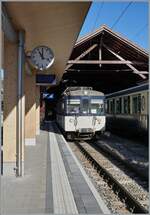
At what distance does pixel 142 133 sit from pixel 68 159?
6.84 meters

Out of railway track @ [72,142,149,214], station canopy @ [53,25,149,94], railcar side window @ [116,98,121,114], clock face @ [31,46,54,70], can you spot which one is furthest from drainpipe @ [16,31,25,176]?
station canopy @ [53,25,149,94]

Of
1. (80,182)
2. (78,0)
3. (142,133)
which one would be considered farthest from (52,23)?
(142,133)

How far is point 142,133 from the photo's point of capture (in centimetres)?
2006

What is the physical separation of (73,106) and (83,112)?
0.66m

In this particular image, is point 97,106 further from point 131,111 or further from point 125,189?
point 125,189

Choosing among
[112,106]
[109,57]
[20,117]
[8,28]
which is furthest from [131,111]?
[109,57]

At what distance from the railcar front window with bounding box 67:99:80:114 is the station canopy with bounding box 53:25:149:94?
7.70 meters

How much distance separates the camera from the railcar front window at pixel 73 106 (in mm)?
23469

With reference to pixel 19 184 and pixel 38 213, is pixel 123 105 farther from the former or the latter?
pixel 38 213

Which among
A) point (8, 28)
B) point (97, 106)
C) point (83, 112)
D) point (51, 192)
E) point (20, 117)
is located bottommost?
point (51, 192)

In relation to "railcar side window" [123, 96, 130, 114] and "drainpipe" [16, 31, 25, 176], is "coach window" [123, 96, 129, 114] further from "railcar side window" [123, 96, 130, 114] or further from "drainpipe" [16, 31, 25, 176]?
"drainpipe" [16, 31, 25, 176]

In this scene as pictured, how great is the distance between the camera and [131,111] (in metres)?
21.9

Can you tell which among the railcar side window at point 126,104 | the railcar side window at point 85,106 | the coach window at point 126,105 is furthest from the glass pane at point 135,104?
the railcar side window at point 85,106

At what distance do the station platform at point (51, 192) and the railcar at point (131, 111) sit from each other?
716 centimetres
